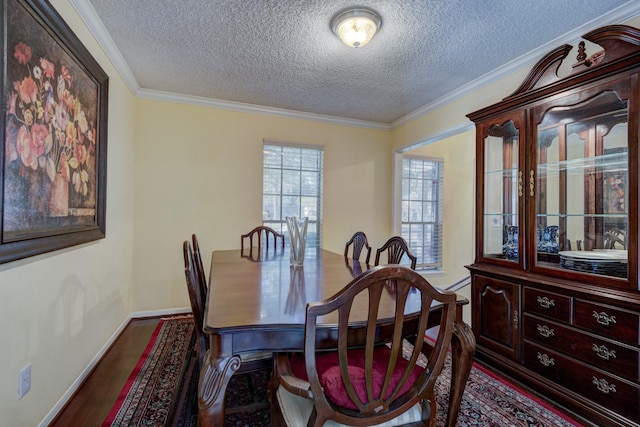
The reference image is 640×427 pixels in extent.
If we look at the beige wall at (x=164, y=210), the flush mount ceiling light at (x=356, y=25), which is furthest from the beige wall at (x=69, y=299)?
the flush mount ceiling light at (x=356, y=25)

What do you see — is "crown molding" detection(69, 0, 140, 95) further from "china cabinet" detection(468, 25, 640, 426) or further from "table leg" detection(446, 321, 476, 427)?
"china cabinet" detection(468, 25, 640, 426)

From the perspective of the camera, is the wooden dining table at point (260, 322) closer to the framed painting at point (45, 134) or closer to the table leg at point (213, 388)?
the table leg at point (213, 388)

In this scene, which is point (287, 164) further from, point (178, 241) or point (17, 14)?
Result: point (17, 14)

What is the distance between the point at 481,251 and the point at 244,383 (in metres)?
2.12

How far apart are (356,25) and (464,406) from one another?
100 inches

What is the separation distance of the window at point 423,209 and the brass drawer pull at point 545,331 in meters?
2.73

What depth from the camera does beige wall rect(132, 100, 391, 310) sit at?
3387 millimetres

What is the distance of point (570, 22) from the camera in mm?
2064

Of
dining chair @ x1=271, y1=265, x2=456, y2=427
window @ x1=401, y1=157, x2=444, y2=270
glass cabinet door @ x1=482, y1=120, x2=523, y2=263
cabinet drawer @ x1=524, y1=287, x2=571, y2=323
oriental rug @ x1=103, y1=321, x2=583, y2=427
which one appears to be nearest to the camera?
dining chair @ x1=271, y1=265, x2=456, y2=427

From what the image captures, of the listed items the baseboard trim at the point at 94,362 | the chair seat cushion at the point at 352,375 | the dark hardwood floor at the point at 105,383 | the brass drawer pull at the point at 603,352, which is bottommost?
the dark hardwood floor at the point at 105,383

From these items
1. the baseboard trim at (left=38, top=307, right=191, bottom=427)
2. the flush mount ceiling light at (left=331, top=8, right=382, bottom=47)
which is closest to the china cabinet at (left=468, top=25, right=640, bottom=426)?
the flush mount ceiling light at (left=331, top=8, right=382, bottom=47)

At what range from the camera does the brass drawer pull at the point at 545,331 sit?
1.95m

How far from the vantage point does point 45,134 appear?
1597mm

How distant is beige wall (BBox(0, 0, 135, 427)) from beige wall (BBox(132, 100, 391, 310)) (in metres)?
0.22
